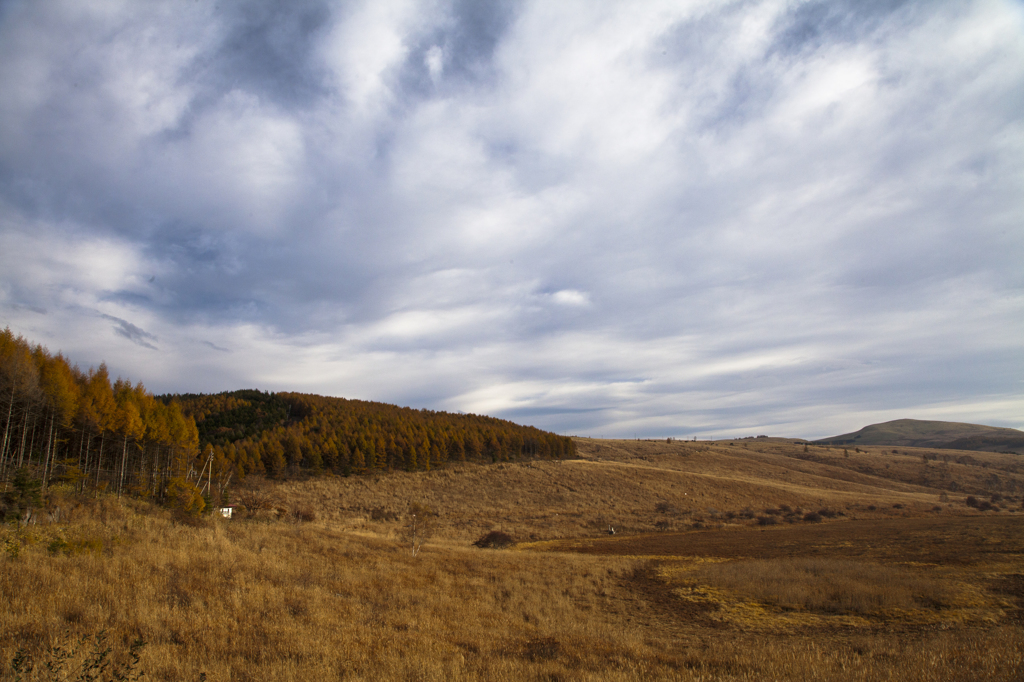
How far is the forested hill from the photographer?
246 ft

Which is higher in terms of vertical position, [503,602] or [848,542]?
[503,602]

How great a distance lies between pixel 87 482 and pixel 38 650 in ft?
124

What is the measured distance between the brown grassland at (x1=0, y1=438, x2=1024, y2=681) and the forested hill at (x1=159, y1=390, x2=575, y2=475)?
33443mm

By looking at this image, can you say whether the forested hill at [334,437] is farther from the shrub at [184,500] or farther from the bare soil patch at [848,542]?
the bare soil patch at [848,542]

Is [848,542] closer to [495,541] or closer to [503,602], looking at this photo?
[495,541]

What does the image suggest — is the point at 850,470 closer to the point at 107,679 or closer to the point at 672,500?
the point at 672,500

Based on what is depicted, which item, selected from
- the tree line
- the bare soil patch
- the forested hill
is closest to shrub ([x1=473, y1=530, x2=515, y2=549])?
the bare soil patch

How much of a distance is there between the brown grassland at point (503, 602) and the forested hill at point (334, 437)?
33.4 metres

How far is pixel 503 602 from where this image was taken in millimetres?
19000

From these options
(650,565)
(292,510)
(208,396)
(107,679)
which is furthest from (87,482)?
(208,396)

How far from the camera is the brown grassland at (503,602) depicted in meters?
9.53

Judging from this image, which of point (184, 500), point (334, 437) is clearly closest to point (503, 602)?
point (184, 500)

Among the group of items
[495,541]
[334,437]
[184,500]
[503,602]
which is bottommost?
[495,541]

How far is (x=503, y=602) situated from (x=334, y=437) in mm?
67710
